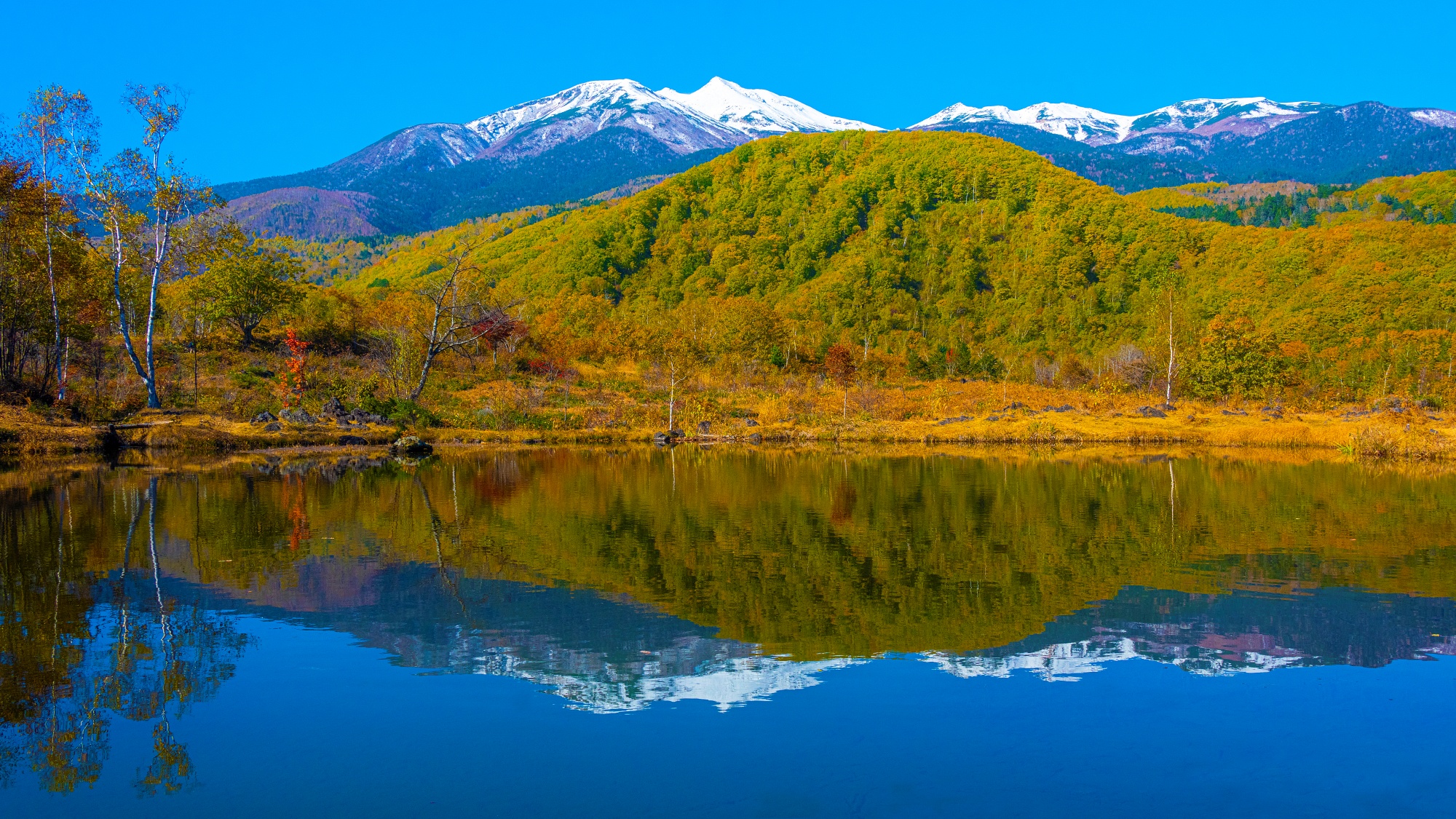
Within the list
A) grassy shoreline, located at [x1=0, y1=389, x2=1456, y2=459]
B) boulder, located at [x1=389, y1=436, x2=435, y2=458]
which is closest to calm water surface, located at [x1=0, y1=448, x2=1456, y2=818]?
boulder, located at [x1=389, y1=436, x2=435, y2=458]

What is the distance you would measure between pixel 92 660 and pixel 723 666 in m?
4.98

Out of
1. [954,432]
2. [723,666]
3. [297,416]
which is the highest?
[297,416]

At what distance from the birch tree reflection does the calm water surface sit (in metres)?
0.04

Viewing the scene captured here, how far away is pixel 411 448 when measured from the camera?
106 ft

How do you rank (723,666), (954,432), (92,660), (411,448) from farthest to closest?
(954,432) < (411,448) < (723,666) < (92,660)

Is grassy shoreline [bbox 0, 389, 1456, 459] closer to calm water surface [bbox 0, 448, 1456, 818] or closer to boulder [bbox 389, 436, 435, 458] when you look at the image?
boulder [bbox 389, 436, 435, 458]

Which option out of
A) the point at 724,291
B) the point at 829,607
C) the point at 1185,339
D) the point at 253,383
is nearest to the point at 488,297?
the point at 253,383

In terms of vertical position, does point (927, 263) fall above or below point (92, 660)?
above

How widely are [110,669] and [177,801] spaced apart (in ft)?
8.95

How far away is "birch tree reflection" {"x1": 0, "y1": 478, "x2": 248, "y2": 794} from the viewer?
218 inches

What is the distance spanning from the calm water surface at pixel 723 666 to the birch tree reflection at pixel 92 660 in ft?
0.12

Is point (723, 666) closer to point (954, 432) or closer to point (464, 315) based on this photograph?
point (954, 432)

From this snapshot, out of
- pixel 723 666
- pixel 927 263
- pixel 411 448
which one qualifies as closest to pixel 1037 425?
pixel 411 448

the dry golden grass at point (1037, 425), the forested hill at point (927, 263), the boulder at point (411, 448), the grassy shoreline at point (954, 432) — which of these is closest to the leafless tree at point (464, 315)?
the dry golden grass at point (1037, 425)
